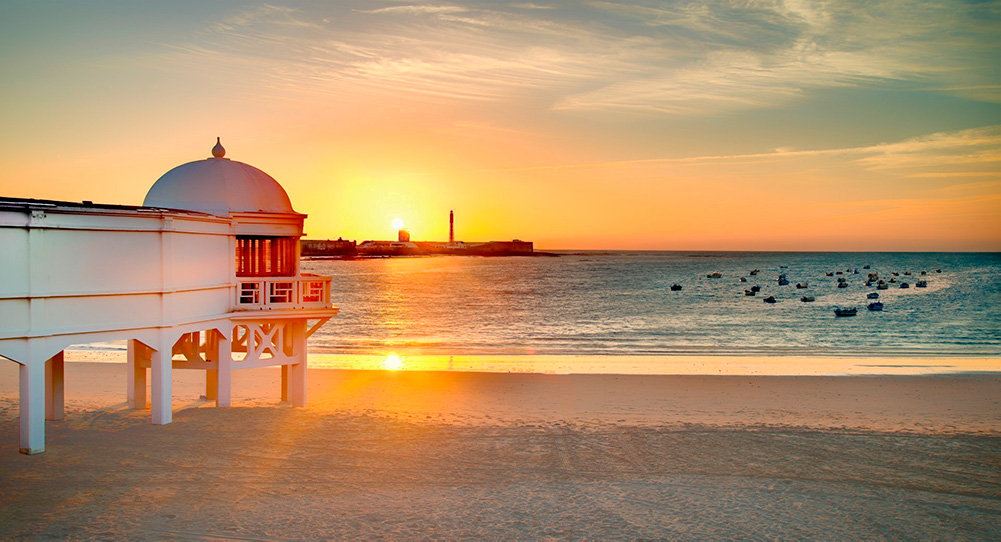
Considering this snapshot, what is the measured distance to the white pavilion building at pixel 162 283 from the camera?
12.8 metres

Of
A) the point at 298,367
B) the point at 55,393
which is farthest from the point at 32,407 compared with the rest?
the point at 298,367

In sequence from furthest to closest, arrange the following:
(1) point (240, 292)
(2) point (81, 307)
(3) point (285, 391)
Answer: (3) point (285, 391) → (1) point (240, 292) → (2) point (81, 307)

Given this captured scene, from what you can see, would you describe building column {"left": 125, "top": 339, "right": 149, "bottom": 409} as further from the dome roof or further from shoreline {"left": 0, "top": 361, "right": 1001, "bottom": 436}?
the dome roof

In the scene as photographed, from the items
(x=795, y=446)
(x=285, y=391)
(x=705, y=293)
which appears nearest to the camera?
(x=795, y=446)

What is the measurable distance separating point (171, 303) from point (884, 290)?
96924mm

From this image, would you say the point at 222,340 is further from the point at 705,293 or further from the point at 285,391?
the point at 705,293

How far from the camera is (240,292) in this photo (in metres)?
17.2

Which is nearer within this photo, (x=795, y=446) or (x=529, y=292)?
(x=795, y=446)

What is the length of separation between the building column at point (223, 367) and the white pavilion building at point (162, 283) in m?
0.03

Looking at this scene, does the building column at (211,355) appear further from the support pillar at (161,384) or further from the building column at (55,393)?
the building column at (55,393)

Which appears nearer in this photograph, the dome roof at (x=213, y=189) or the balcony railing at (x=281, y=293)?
the dome roof at (x=213, y=189)

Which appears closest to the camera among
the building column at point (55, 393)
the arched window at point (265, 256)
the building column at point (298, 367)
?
the building column at point (55, 393)

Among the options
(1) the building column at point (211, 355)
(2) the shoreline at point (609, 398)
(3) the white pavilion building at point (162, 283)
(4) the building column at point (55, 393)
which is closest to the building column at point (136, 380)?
(3) the white pavilion building at point (162, 283)

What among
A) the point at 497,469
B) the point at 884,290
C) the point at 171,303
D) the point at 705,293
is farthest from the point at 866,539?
the point at 884,290
